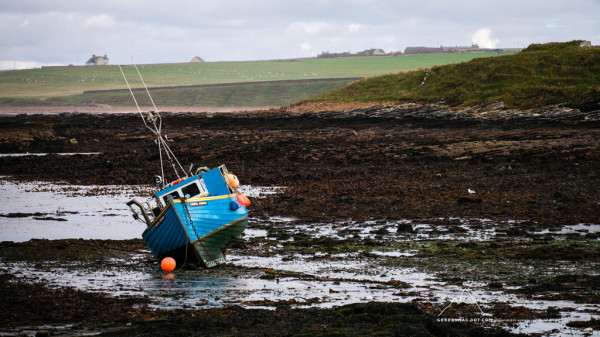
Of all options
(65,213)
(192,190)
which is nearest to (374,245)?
(192,190)

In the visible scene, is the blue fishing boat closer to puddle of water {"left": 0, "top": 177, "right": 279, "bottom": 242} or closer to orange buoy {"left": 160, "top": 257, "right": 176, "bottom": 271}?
orange buoy {"left": 160, "top": 257, "right": 176, "bottom": 271}

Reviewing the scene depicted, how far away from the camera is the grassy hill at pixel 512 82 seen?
51.9 metres

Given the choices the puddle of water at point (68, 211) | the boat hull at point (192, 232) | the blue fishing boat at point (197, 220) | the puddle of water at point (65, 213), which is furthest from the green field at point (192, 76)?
the boat hull at point (192, 232)

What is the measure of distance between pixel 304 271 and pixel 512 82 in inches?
1784

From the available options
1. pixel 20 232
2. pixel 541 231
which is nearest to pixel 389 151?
pixel 541 231

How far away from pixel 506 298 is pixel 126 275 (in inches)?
358

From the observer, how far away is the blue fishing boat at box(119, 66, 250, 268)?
18.6 m

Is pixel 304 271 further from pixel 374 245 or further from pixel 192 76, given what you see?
pixel 192 76

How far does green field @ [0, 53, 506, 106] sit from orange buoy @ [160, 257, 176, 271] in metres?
101

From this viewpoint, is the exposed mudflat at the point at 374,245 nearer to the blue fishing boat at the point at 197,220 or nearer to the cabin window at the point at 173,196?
the blue fishing boat at the point at 197,220

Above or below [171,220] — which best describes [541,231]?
below

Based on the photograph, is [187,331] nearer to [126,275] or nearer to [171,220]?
[126,275]

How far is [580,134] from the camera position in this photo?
3962 cm

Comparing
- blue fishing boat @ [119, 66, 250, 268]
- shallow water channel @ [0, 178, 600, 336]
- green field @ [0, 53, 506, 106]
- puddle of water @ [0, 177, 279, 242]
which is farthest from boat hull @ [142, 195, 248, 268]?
green field @ [0, 53, 506, 106]
